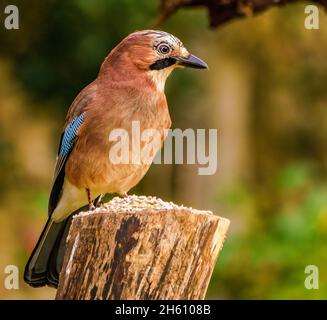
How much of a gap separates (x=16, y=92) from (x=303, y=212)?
10.0ft

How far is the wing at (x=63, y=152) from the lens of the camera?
5688mm

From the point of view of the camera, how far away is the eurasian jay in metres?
5.50

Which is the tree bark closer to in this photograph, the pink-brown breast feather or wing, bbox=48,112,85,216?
the pink-brown breast feather

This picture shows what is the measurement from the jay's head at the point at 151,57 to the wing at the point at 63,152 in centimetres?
35

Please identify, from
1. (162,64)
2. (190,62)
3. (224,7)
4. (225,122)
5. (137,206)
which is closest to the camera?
(137,206)

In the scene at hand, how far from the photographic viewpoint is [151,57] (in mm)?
5539

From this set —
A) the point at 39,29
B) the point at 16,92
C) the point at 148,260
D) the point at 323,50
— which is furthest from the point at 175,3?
the point at 323,50

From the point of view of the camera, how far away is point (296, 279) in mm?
7699

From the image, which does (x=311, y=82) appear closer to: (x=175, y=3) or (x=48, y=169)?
(x=48, y=169)

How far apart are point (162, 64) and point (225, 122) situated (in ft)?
18.0

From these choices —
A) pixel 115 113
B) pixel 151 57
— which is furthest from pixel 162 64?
pixel 115 113

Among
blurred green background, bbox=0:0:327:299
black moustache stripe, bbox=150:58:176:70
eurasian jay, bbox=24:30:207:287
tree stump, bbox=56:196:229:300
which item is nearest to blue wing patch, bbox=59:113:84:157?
eurasian jay, bbox=24:30:207:287

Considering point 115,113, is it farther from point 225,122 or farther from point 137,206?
point 225,122

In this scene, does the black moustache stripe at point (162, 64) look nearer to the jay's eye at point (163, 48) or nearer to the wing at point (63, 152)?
the jay's eye at point (163, 48)
